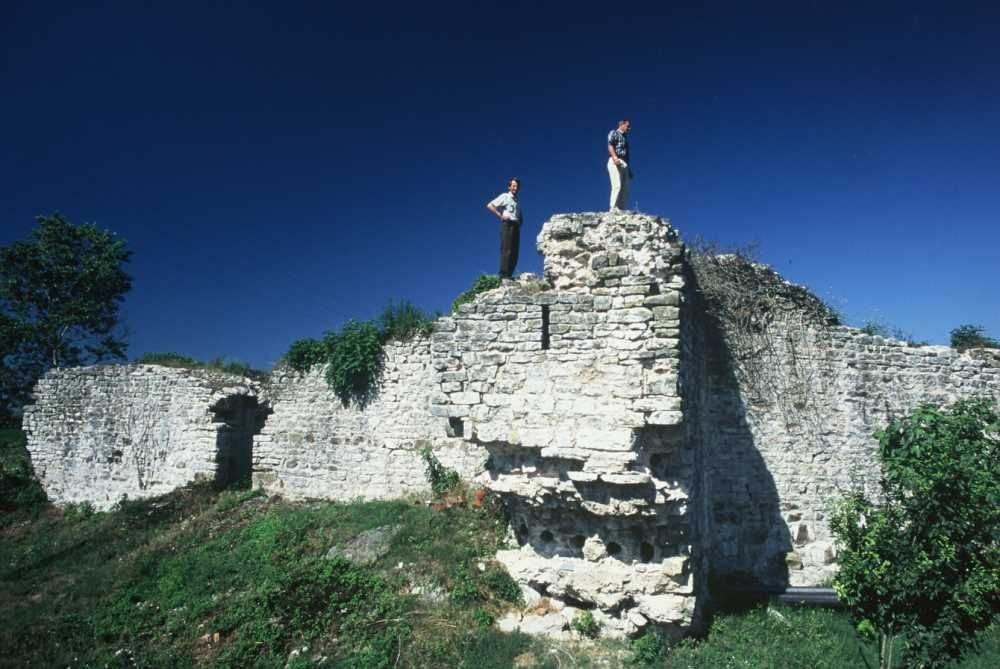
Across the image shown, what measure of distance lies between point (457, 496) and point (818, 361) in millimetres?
6857

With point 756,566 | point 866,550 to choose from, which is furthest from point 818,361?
point 866,550

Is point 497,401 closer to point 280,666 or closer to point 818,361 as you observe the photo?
point 280,666

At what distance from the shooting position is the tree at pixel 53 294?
64.6 feet

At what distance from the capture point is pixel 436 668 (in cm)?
596

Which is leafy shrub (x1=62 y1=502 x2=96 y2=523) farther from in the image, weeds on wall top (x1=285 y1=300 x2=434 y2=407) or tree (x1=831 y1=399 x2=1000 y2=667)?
tree (x1=831 y1=399 x2=1000 y2=667)

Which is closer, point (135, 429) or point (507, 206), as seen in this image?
point (507, 206)

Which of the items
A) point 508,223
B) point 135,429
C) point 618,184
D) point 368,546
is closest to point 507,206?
point 508,223

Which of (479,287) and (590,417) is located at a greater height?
(479,287)

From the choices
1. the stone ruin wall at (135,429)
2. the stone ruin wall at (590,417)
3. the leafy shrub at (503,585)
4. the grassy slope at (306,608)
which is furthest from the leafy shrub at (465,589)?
the stone ruin wall at (135,429)

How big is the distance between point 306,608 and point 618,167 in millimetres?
7515

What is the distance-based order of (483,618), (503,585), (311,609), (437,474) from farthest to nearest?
(437,474), (311,609), (503,585), (483,618)

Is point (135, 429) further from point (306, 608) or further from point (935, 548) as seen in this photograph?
point (935, 548)

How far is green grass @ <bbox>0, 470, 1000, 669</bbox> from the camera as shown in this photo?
6211 mm

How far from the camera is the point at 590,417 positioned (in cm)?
621
